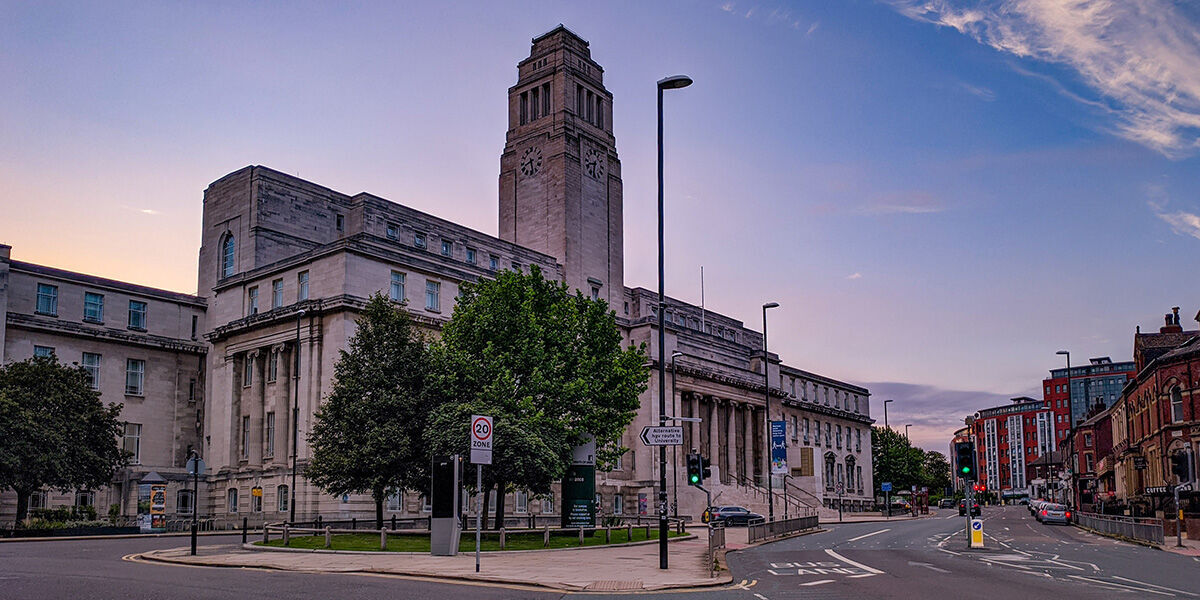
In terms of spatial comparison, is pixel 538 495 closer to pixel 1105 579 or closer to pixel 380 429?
pixel 380 429

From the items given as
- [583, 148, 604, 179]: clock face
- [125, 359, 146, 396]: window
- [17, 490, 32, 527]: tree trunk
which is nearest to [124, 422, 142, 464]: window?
[125, 359, 146, 396]: window

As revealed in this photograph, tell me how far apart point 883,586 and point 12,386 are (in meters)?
49.8

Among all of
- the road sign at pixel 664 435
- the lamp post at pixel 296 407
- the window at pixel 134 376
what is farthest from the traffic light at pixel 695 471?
the window at pixel 134 376

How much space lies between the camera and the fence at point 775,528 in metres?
45.7

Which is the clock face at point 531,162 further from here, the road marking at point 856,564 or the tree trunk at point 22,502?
the road marking at point 856,564

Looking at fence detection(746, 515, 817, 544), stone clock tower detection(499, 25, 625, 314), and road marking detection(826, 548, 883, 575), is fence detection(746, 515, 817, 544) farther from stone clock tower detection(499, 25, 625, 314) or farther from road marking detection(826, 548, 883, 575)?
stone clock tower detection(499, 25, 625, 314)

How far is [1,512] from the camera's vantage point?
201 feet

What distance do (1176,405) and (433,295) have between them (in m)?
49.0

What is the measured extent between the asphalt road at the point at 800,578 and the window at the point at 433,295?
31135 mm

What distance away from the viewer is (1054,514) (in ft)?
234

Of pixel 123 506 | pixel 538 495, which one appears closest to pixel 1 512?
pixel 123 506

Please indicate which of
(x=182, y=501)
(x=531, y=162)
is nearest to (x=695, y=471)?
(x=182, y=501)

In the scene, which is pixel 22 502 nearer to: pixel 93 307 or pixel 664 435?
pixel 93 307

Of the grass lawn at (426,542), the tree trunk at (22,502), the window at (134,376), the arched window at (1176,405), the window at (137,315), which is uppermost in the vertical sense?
the window at (137,315)
